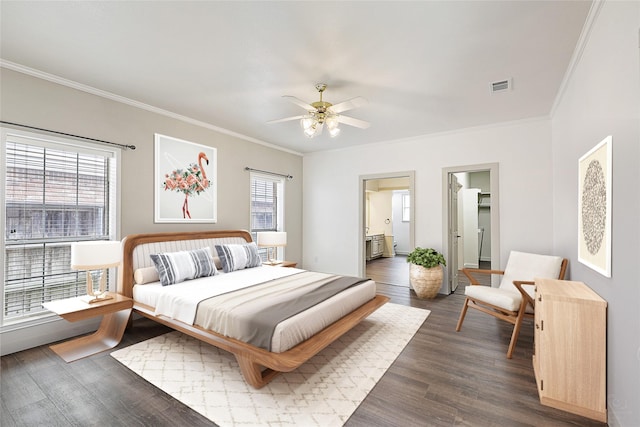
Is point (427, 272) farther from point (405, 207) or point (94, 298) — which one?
point (405, 207)

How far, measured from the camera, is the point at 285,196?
6.01m

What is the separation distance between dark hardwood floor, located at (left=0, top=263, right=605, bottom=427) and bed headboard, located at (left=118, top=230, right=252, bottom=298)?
709 millimetres

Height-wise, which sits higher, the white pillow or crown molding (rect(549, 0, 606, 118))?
crown molding (rect(549, 0, 606, 118))

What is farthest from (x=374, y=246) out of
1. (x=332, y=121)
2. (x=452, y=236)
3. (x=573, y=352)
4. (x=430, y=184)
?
(x=573, y=352)

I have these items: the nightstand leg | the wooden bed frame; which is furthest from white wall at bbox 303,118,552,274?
the nightstand leg

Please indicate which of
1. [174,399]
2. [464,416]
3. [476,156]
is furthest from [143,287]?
[476,156]

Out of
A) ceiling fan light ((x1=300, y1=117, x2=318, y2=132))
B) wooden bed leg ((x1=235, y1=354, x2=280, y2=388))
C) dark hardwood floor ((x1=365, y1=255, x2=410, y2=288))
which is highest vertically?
ceiling fan light ((x1=300, y1=117, x2=318, y2=132))

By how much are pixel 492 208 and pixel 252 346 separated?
13.0ft

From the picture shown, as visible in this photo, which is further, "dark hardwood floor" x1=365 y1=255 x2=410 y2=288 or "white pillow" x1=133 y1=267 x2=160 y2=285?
"dark hardwood floor" x1=365 y1=255 x2=410 y2=288

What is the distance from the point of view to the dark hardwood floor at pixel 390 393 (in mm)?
1878

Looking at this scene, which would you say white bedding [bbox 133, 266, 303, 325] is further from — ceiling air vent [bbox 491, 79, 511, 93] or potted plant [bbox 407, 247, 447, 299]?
ceiling air vent [bbox 491, 79, 511, 93]

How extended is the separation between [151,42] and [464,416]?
3636mm

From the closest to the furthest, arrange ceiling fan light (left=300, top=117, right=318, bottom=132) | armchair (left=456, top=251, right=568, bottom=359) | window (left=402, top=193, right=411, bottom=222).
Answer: armchair (left=456, top=251, right=568, bottom=359), ceiling fan light (left=300, top=117, right=318, bottom=132), window (left=402, top=193, right=411, bottom=222)

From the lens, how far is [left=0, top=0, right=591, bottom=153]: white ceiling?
6.58 ft
